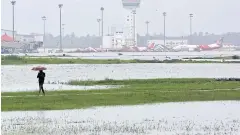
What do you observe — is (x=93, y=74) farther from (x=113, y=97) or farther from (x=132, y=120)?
(x=132, y=120)

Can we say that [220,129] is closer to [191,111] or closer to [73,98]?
[191,111]

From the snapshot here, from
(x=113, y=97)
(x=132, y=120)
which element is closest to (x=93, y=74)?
(x=113, y=97)

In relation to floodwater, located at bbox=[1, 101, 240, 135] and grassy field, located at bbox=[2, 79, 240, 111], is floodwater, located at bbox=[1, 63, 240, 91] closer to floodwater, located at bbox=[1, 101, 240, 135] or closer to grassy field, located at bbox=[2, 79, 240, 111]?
grassy field, located at bbox=[2, 79, 240, 111]

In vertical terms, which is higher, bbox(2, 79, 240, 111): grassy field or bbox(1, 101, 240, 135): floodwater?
bbox(2, 79, 240, 111): grassy field

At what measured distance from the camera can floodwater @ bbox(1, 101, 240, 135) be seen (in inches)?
1015

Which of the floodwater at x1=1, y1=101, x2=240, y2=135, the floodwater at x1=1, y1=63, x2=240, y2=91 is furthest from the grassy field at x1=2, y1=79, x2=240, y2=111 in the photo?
the floodwater at x1=1, y1=63, x2=240, y2=91

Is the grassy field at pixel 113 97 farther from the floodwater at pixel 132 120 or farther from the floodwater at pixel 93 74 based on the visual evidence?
the floodwater at pixel 93 74

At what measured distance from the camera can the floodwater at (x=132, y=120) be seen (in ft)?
84.6

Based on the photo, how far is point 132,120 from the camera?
1161 inches

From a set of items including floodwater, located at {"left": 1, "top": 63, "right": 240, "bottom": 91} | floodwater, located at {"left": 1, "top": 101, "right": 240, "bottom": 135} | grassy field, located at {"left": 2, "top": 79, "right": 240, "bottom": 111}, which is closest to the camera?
Answer: floodwater, located at {"left": 1, "top": 101, "right": 240, "bottom": 135}

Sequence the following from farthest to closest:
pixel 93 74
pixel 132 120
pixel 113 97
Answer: pixel 93 74
pixel 113 97
pixel 132 120

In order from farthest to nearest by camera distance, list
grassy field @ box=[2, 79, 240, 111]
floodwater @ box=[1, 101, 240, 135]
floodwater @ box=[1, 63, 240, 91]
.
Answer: floodwater @ box=[1, 63, 240, 91] → grassy field @ box=[2, 79, 240, 111] → floodwater @ box=[1, 101, 240, 135]

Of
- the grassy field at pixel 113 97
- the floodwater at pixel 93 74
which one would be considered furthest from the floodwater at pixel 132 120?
the floodwater at pixel 93 74

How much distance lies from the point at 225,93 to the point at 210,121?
14772 millimetres
